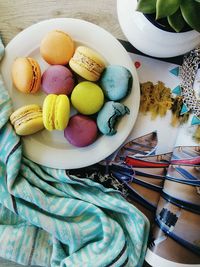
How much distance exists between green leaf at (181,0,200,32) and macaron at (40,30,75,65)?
0.21 meters

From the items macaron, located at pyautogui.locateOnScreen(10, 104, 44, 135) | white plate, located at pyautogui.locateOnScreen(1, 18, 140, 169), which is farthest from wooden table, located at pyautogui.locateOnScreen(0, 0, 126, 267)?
macaron, located at pyautogui.locateOnScreen(10, 104, 44, 135)

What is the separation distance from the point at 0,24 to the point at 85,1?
0.16 metres

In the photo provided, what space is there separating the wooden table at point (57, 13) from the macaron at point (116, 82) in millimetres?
120

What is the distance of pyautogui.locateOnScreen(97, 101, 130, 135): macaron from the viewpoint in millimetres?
Answer: 631

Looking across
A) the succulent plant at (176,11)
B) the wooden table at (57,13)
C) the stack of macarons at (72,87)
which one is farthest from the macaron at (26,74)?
the succulent plant at (176,11)

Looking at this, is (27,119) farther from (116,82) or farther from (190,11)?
(190,11)

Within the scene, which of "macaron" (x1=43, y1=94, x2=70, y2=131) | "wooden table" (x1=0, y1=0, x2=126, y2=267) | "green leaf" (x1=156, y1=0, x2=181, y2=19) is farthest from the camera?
"wooden table" (x1=0, y1=0, x2=126, y2=267)

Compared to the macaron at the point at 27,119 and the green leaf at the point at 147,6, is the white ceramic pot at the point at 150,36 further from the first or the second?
the macaron at the point at 27,119

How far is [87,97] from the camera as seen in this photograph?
24.9 inches

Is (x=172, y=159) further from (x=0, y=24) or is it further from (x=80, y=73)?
(x=0, y=24)

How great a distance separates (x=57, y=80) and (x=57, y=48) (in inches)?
2.1

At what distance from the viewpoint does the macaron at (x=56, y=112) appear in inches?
24.0

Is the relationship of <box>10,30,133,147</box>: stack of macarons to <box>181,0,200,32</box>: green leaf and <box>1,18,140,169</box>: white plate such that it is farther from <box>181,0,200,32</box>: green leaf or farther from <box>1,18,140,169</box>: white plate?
<box>181,0,200,32</box>: green leaf

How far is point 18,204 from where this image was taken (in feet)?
2.19
